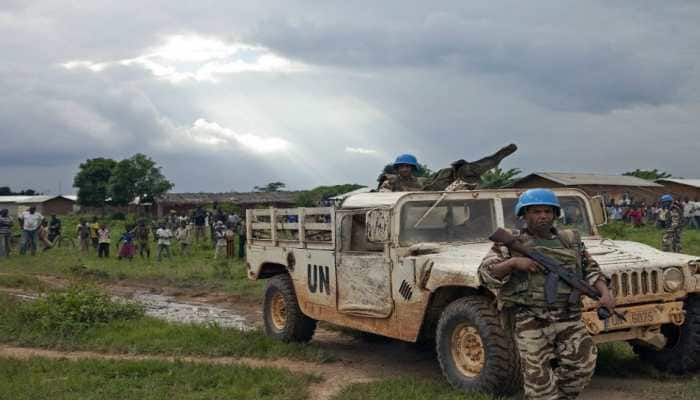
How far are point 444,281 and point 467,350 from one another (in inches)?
21.6

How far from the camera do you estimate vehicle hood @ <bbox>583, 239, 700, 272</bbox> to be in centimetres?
585

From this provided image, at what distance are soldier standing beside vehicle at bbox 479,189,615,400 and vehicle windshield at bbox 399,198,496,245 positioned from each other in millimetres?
2187

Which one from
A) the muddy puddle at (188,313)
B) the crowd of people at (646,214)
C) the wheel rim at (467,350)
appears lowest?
the muddy puddle at (188,313)

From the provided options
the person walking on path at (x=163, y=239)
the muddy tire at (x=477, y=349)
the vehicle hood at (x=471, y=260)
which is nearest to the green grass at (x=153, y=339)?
the vehicle hood at (x=471, y=260)

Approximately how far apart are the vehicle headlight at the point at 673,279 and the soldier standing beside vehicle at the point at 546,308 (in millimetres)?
1561

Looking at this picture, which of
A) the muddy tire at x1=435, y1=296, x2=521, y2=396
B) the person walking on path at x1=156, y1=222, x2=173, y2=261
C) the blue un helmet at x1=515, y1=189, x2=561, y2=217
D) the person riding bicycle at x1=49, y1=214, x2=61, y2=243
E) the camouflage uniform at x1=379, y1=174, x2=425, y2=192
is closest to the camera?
the blue un helmet at x1=515, y1=189, x2=561, y2=217

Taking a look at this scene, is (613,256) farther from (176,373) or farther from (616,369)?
(176,373)

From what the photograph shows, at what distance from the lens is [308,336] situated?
8578 millimetres

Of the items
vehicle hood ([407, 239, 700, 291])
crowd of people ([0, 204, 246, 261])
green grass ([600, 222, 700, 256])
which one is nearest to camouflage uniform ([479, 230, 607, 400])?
vehicle hood ([407, 239, 700, 291])

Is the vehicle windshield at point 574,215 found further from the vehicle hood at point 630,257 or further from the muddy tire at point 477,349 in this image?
the muddy tire at point 477,349

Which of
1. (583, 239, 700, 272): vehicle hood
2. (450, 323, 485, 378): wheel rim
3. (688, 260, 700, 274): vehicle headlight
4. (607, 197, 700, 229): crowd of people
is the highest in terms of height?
(607, 197, 700, 229): crowd of people

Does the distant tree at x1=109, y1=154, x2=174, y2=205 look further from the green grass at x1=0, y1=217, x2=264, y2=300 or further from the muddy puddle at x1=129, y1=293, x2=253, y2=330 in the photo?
the muddy puddle at x1=129, y1=293, x2=253, y2=330

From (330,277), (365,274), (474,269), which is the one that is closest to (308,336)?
(330,277)

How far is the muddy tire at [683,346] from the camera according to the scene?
6168 millimetres
